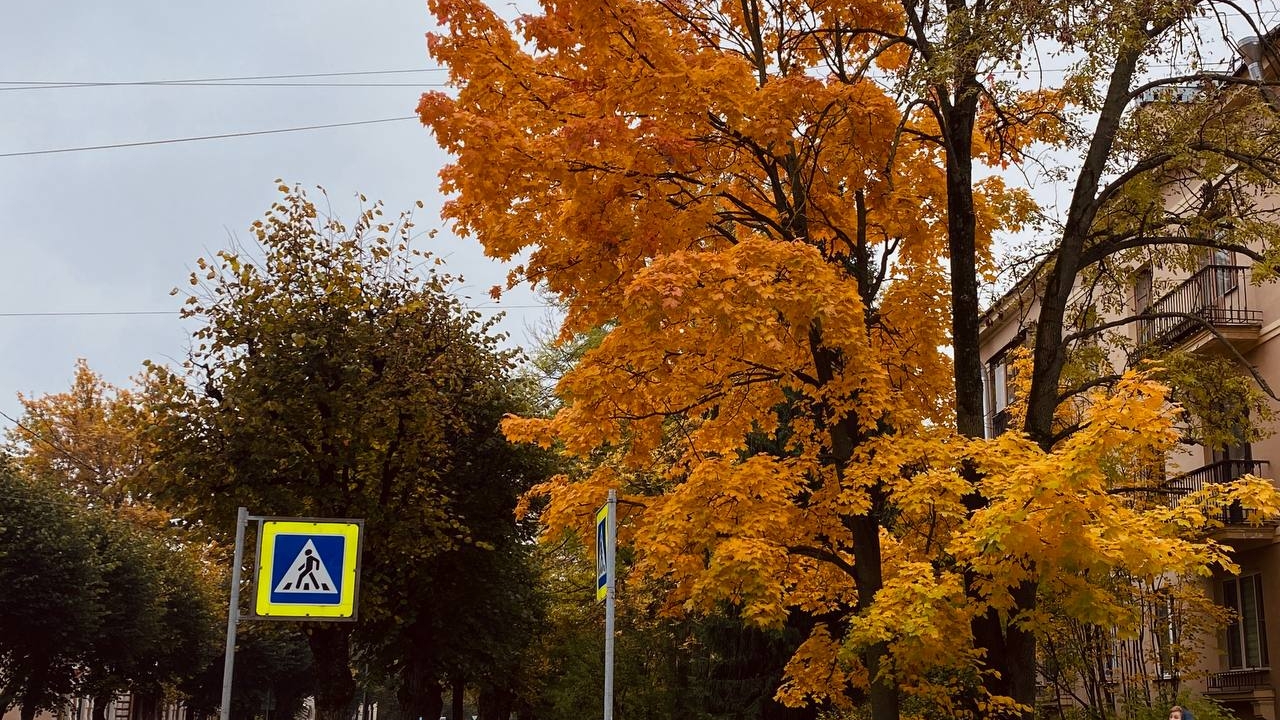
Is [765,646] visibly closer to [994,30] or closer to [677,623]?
[677,623]

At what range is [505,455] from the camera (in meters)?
33.9

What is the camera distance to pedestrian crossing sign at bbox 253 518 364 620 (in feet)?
38.4

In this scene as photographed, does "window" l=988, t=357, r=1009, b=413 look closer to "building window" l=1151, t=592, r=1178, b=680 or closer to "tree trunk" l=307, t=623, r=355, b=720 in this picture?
"building window" l=1151, t=592, r=1178, b=680

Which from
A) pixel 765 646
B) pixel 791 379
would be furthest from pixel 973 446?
pixel 765 646

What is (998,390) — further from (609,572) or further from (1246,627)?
(609,572)

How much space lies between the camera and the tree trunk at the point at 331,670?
26.3 meters

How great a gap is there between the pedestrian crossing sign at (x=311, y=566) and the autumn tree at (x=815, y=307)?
13.4ft

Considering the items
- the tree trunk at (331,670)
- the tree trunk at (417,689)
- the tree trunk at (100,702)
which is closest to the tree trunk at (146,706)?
the tree trunk at (100,702)

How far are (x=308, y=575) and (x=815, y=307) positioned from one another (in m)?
6.01

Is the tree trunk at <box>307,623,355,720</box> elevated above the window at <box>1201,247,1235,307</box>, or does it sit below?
below

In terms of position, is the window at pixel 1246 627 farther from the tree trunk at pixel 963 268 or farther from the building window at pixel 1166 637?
the tree trunk at pixel 963 268

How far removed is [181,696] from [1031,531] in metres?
60.5

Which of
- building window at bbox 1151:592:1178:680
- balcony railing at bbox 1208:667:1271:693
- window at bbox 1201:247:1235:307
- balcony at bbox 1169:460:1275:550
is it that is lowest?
balcony railing at bbox 1208:667:1271:693

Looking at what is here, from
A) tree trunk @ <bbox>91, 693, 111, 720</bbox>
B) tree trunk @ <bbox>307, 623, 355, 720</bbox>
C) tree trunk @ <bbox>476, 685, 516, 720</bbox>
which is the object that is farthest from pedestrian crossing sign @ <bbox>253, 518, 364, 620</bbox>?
tree trunk @ <bbox>91, 693, 111, 720</bbox>
